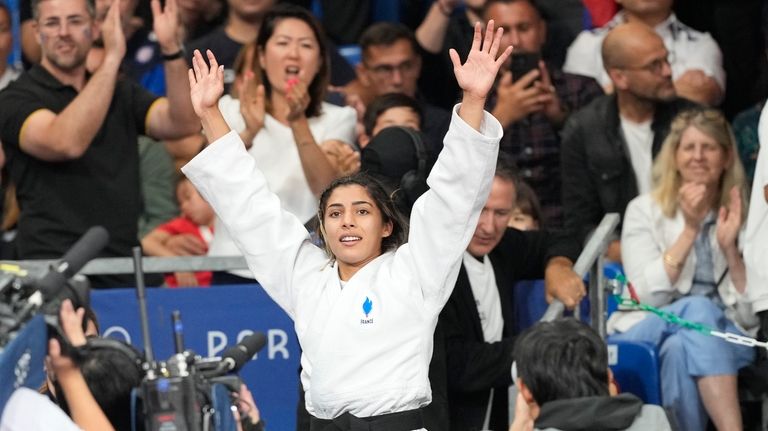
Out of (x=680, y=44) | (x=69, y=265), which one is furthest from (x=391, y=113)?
(x=69, y=265)

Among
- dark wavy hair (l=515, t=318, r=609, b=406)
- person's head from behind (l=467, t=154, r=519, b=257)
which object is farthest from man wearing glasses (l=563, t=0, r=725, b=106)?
dark wavy hair (l=515, t=318, r=609, b=406)

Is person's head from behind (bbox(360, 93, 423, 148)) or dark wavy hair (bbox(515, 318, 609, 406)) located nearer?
dark wavy hair (bbox(515, 318, 609, 406))

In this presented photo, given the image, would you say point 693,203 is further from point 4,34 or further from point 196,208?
point 4,34

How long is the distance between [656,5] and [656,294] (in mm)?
2362

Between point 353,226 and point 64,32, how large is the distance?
2586mm

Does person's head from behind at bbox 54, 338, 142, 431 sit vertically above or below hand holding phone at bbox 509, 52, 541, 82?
below

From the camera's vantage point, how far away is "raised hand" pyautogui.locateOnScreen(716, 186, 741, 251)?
763 centimetres

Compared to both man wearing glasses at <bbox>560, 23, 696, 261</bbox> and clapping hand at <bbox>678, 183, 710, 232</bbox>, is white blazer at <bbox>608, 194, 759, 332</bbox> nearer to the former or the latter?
clapping hand at <bbox>678, 183, 710, 232</bbox>

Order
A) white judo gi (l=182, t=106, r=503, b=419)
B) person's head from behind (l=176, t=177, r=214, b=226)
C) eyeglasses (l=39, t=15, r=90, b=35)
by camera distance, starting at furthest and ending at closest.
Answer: person's head from behind (l=176, t=177, r=214, b=226)
eyeglasses (l=39, t=15, r=90, b=35)
white judo gi (l=182, t=106, r=503, b=419)

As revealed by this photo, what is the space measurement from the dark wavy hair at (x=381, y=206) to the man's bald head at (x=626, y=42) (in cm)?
306

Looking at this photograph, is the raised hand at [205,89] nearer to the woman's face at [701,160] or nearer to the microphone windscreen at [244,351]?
the microphone windscreen at [244,351]

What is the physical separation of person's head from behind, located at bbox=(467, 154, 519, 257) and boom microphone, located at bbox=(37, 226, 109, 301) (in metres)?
2.38

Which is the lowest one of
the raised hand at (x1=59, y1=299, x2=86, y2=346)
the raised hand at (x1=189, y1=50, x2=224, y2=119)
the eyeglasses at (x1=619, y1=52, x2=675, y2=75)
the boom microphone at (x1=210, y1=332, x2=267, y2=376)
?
the boom microphone at (x1=210, y1=332, x2=267, y2=376)

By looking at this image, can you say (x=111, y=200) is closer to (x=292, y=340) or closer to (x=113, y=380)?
(x=292, y=340)
